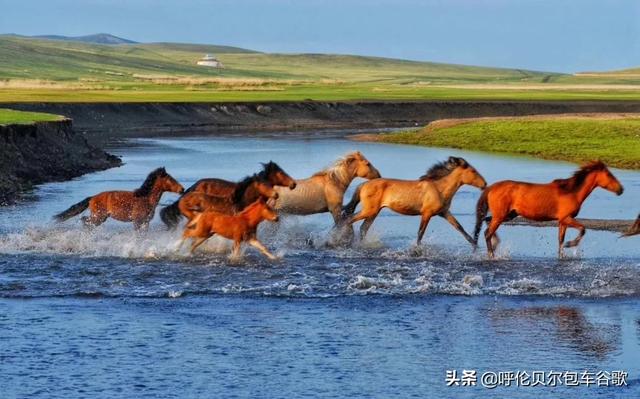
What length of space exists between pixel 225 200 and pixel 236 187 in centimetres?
35

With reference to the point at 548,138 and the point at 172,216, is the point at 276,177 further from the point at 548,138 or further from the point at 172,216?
the point at 548,138

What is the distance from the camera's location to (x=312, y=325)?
1379 cm

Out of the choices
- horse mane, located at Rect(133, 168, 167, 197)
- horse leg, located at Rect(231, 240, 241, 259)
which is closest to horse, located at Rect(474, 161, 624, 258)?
horse leg, located at Rect(231, 240, 241, 259)

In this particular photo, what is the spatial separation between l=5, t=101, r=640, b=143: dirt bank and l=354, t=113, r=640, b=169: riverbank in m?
13.2

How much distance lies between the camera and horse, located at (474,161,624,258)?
1888cm

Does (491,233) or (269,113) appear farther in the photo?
(269,113)

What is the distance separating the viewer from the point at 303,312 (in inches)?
573

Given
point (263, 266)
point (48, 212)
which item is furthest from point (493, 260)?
point (48, 212)

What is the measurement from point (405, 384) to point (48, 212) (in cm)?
1477

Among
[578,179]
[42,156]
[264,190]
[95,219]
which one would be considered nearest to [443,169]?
[578,179]

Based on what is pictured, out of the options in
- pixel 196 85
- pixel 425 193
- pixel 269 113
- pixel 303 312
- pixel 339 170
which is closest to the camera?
pixel 303 312

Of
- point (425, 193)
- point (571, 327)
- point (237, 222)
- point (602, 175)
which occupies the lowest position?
point (571, 327)

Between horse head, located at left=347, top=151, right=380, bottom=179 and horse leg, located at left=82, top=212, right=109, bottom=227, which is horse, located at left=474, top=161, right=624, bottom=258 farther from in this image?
horse leg, located at left=82, top=212, right=109, bottom=227

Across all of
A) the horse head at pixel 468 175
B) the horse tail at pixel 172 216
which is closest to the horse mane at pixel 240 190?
the horse tail at pixel 172 216
